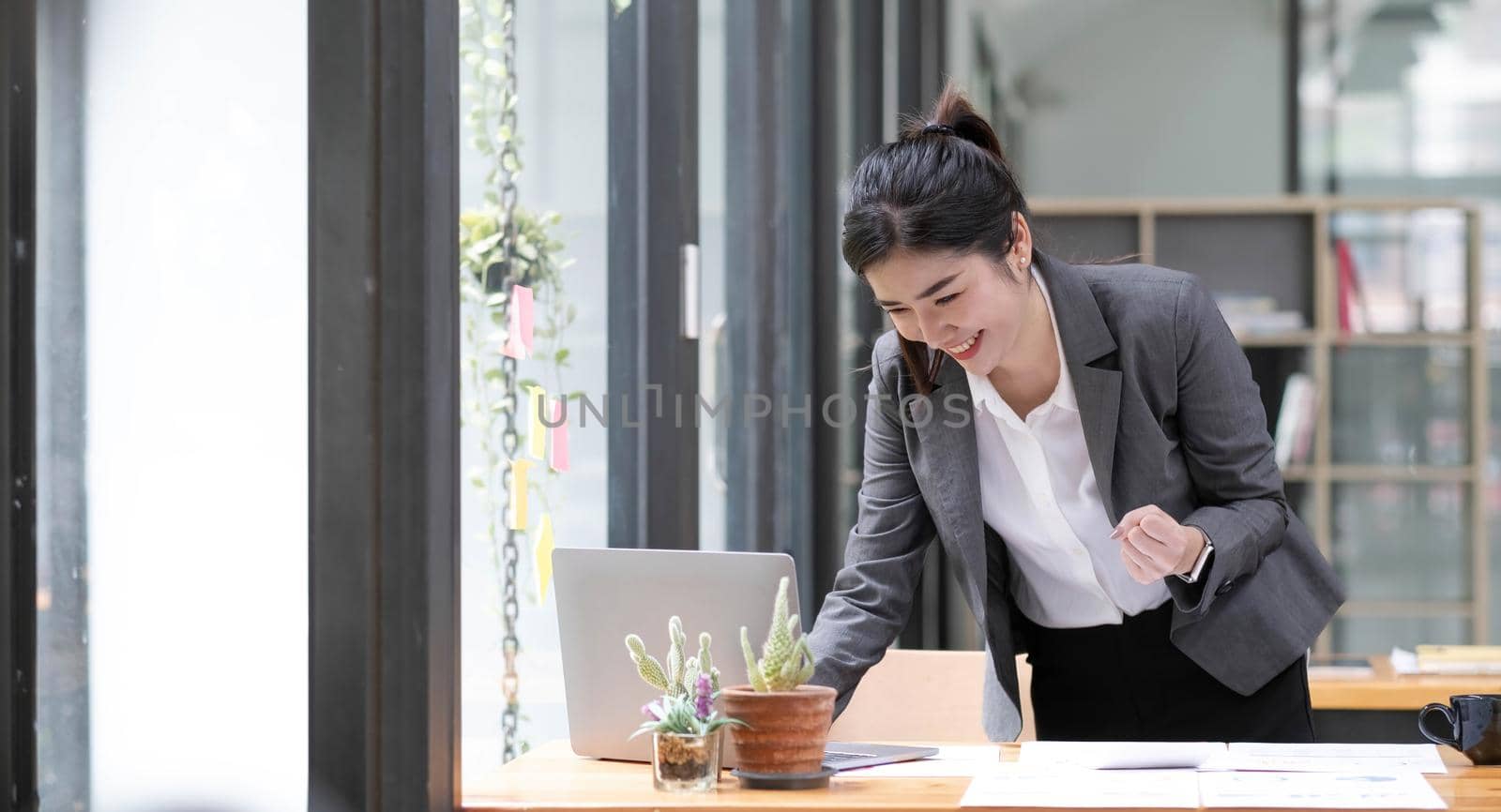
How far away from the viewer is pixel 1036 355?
1920mm

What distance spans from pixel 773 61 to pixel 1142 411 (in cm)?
148

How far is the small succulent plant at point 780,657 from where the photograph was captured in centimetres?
154

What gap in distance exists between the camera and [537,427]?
2053 mm

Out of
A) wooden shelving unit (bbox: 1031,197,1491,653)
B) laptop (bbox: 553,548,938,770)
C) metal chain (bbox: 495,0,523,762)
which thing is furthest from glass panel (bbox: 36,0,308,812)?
wooden shelving unit (bbox: 1031,197,1491,653)

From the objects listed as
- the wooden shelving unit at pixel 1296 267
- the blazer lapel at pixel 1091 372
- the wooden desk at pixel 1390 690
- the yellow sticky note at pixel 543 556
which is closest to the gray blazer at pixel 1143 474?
the blazer lapel at pixel 1091 372

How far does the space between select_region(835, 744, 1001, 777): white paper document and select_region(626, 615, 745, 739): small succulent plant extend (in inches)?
8.1

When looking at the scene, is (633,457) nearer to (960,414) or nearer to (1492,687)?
(960,414)

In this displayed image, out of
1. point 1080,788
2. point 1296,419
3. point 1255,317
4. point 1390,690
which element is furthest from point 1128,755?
point 1296,419

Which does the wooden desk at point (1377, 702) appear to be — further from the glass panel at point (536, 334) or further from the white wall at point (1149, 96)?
the white wall at point (1149, 96)

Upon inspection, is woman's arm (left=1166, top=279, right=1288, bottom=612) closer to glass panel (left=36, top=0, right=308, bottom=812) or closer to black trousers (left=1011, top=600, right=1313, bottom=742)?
black trousers (left=1011, top=600, right=1313, bottom=742)

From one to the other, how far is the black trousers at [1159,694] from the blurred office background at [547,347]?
690mm

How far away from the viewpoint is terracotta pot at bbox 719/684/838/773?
1.54 metres

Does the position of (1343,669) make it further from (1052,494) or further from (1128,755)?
(1128,755)

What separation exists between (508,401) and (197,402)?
609 mm
